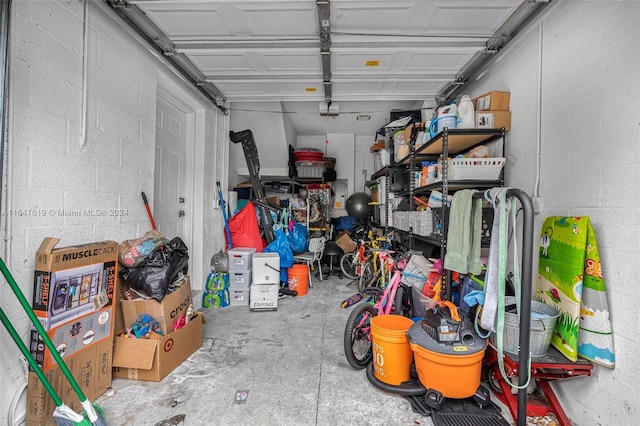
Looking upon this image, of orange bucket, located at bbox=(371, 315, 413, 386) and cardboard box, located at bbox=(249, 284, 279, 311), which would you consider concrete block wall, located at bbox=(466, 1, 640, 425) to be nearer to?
orange bucket, located at bbox=(371, 315, 413, 386)

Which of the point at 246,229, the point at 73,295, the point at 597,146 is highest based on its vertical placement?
the point at 597,146

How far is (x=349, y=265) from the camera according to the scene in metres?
5.17

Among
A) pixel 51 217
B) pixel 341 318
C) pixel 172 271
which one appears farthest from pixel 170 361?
pixel 341 318

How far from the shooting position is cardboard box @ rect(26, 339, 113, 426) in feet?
4.71

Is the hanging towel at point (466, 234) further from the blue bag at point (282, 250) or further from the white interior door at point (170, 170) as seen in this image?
the white interior door at point (170, 170)

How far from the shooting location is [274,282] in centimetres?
347

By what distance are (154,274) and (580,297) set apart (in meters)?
2.52

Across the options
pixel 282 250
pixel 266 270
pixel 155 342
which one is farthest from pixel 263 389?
pixel 282 250

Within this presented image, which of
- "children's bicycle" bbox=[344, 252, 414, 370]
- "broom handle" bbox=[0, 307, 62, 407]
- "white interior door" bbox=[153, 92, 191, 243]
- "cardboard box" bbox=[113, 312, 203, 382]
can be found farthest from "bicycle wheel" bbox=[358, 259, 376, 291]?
"broom handle" bbox=[0, 307, 62, 407]

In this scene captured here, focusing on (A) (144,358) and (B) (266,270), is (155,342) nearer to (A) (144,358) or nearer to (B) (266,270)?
(A) (144,358)

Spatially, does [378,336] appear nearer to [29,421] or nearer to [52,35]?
[29,421]

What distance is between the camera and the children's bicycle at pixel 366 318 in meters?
2.10

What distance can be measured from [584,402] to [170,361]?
8.30ft

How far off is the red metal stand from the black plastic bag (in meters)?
2.14
